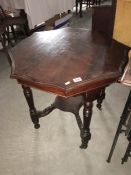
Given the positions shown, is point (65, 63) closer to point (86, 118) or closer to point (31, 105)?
point (86, 118)

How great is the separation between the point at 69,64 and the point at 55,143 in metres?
0.74

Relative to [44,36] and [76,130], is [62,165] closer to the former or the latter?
[76,130]

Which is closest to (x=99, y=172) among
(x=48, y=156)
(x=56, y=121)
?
(x=48, y=156)

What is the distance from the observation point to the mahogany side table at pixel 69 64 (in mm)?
1014

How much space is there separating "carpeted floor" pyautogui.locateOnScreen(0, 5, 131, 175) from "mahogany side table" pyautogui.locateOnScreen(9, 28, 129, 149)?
5.8 inches

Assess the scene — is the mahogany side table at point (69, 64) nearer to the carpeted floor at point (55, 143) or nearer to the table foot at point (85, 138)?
the table foot at point (85, 138)

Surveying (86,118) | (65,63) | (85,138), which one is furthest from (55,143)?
(65,63)

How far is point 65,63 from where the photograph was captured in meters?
1.15

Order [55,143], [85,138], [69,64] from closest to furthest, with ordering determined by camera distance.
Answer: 1. [69,64]
2. [85,138]
3. [55,143]

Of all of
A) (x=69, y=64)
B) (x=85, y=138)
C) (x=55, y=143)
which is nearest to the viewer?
(x=69, y=64)

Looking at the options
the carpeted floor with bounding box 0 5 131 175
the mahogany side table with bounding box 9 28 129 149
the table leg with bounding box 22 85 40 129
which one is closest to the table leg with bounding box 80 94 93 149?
the mahogany side table with bounding box 9 28 129 149

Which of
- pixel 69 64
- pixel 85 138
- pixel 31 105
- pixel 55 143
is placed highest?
pixel 69 64

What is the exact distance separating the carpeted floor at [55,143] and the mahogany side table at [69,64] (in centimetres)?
15

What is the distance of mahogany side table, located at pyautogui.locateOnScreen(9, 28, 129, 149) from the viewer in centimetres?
101
